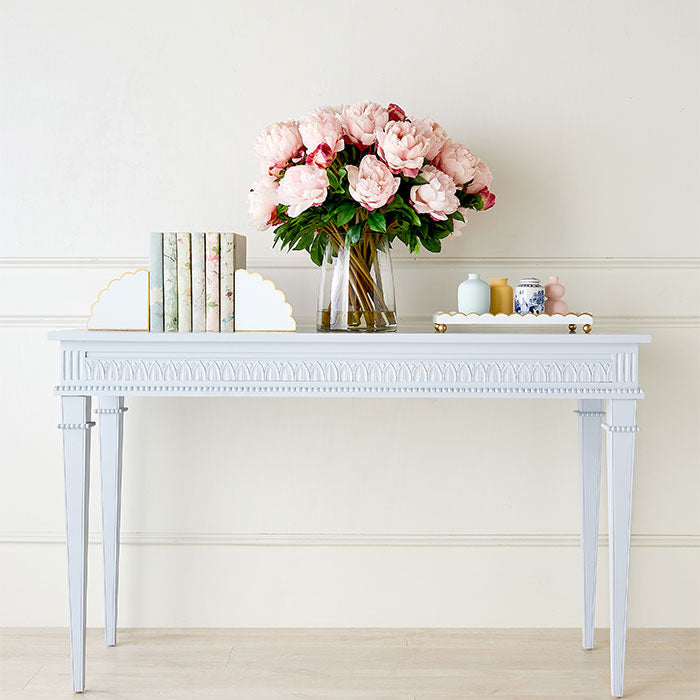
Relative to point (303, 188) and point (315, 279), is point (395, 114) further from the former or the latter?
point (315, 279)

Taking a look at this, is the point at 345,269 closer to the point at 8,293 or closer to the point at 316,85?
the point at 316,85

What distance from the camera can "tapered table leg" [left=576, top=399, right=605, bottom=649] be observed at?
80.4 inches

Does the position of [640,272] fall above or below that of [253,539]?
above

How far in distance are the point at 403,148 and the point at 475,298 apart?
37cm

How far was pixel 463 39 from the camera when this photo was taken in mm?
2127

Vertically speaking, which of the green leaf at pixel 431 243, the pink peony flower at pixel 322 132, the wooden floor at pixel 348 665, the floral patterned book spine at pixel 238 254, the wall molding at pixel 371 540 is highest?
the pink peony flower at pixel 322 132

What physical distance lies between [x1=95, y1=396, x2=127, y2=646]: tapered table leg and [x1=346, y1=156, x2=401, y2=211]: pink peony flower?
2.76 ft

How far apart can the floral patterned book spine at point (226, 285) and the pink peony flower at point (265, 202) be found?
0.40 feet

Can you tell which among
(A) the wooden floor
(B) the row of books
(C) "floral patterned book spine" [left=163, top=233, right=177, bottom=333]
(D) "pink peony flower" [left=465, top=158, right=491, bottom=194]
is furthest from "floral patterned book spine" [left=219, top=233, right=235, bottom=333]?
(A) the wooden floor

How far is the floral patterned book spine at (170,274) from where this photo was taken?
5.88 feet

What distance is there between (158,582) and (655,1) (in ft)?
6.60

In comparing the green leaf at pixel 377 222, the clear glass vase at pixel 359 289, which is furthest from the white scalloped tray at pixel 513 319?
the green leaf at pixel 377 222

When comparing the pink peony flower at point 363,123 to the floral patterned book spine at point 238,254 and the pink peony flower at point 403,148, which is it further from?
the floral patterned book spine at point 238,254

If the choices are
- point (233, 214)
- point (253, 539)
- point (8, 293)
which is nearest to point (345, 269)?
point (233, 214)
